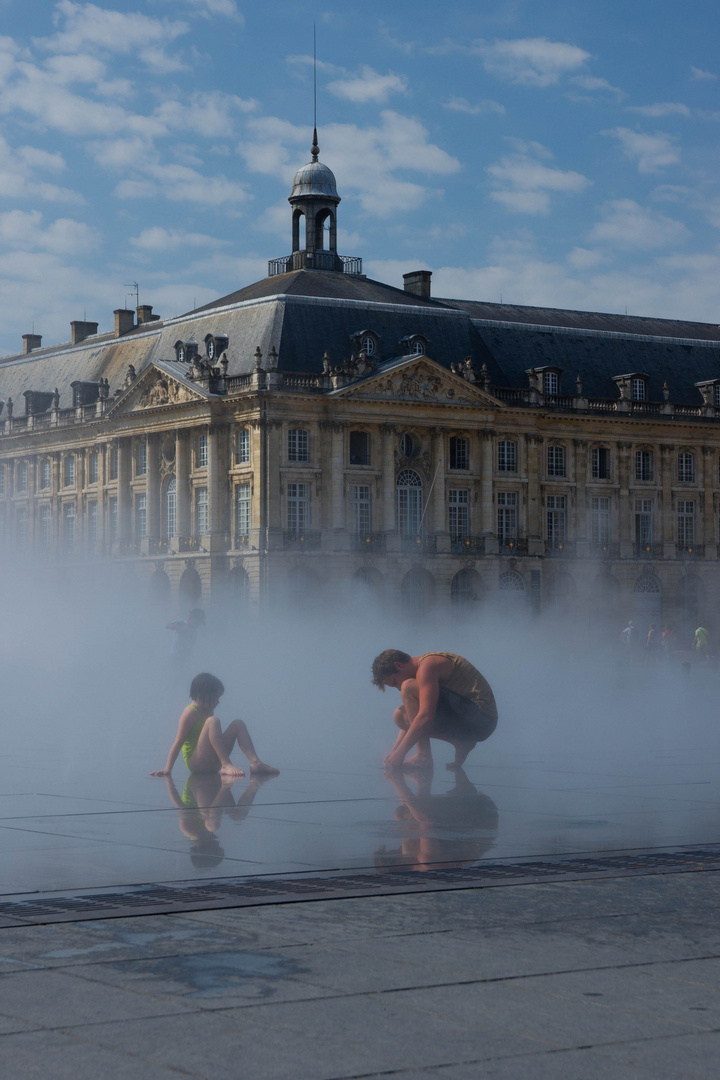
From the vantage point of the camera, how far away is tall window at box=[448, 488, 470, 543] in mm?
74625

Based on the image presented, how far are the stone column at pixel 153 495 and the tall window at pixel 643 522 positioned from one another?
23.6m

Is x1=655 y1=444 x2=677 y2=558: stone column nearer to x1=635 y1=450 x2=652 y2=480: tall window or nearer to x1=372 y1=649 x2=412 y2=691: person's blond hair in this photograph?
x1=635 y1=450 x2=652 y2=480: tall window

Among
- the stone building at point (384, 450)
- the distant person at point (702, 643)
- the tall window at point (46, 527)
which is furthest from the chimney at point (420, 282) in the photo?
the distant person at point (702, 643)

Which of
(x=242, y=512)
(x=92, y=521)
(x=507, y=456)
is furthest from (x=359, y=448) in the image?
(x=92, y=521)

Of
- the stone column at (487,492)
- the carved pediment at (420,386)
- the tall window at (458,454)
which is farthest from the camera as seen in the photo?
the tall window at (458,454)

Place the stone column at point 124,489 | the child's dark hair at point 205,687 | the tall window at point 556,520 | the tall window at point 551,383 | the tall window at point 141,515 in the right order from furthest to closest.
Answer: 1. the stone column at point 124,489
2. the tall window at point 556,520
3. the tall window at point 141,515
4. the tall window at point 551,383
5. the child's dark hair at point 205,687

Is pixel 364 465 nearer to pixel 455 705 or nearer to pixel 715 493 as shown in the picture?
pixel 715 493

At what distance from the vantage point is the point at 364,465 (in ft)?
238

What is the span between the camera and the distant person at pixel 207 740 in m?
14.9

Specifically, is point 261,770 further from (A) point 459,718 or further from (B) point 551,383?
(B) point 551,383

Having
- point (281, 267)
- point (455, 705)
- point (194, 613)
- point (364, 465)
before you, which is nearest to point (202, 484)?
point (364, 465)

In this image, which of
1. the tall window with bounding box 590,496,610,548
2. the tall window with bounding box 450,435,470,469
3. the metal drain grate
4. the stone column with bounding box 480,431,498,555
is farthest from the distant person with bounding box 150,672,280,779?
the tall window with bounding box 590,496,610,548

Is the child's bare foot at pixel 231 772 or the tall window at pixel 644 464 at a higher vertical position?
the tall window at pixel 644 464

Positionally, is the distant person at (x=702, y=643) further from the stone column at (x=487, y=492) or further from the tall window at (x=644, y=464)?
the tall window at (x=644, y=464)
